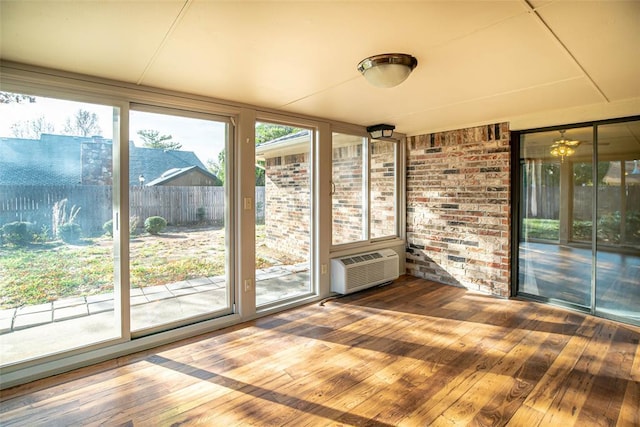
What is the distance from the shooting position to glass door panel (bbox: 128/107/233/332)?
9.41ft

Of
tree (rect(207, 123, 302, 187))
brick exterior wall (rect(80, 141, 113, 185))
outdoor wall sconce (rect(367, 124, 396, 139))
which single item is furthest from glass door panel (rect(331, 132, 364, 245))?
brick exterior wall (rect(80, 141, 113, 185))

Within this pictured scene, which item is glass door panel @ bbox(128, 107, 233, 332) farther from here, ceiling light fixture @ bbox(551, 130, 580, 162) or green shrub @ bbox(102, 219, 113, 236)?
ceiling light fixture @ bbox(551, 130, 580, 162)

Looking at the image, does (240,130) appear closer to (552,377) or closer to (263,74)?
(263,74)

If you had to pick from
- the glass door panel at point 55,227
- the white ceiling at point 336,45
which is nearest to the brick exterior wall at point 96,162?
the glass door panel at point 55,227

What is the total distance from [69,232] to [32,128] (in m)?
0.78

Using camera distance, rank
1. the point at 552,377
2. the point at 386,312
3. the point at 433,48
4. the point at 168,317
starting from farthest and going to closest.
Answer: the point at 386,312
the point at 168,317
the point at 552,377
the point at 433,48

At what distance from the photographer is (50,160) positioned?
248 cm

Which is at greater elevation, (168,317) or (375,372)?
(168,317)

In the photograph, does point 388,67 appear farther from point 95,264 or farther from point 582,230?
point 582,230

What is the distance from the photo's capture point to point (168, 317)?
119 inches

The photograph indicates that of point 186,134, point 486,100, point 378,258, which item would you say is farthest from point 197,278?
point 486,100

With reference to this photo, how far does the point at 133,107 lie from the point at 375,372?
2.84 m

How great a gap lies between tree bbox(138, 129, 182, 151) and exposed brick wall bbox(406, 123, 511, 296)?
333cm

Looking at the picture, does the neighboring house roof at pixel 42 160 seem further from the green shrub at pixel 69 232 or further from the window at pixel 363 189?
the window at pixel 363 189
